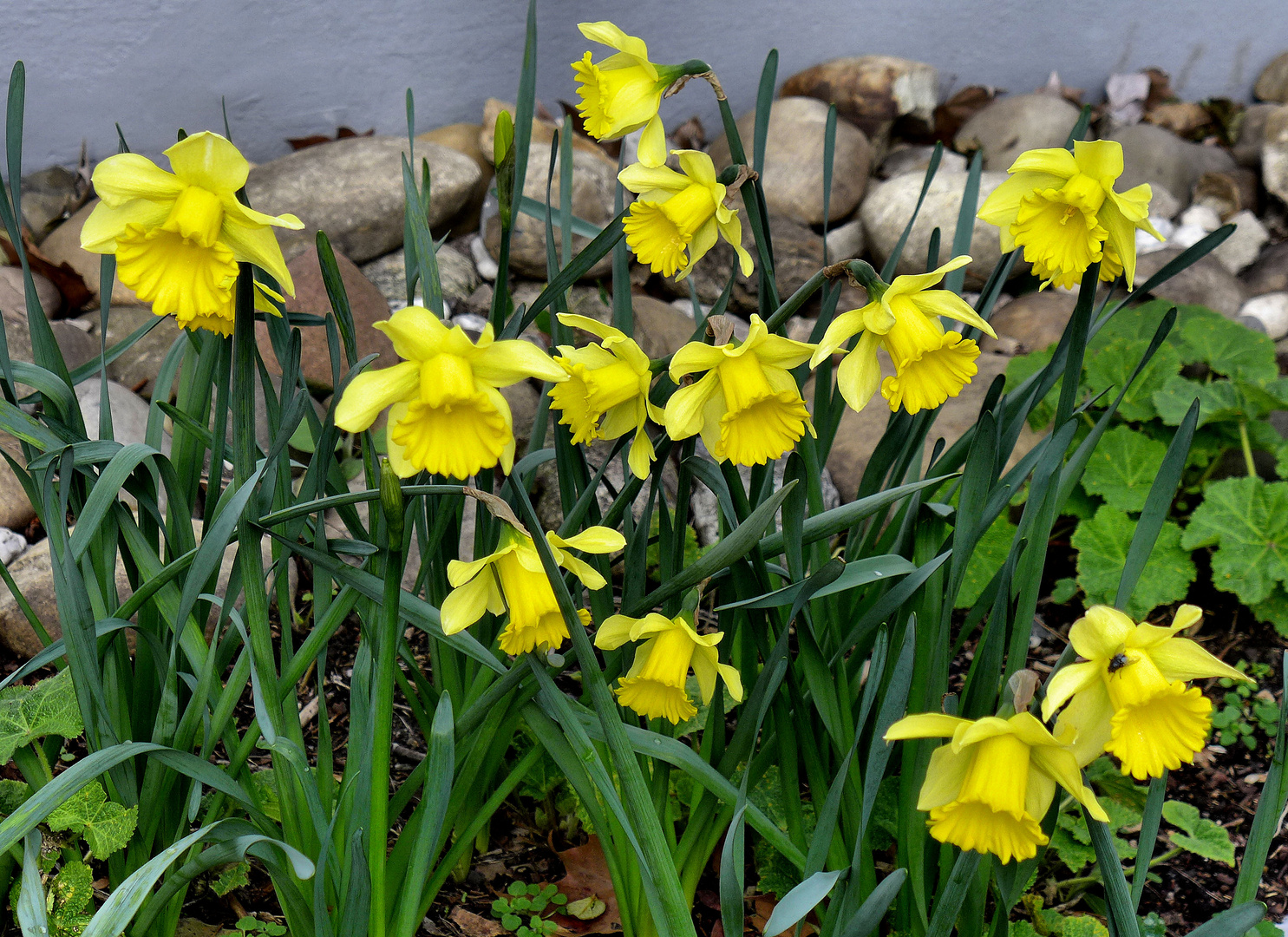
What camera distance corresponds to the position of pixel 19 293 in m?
2.35

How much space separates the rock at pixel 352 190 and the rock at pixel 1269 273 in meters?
2.96

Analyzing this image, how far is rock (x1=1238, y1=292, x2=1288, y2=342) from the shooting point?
11.4 ft

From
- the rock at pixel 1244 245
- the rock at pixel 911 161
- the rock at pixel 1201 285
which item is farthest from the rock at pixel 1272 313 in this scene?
the rock at pixel 911 161

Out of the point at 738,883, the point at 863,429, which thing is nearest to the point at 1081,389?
the point at 863,429

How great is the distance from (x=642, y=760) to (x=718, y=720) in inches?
4.4

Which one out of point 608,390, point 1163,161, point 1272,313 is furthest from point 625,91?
point 1163,161

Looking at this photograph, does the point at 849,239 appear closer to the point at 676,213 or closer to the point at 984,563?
the point at 984,563

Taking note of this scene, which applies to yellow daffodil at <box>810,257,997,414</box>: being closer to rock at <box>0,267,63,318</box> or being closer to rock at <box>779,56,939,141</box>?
rock at <box>0,267,63,318</box>

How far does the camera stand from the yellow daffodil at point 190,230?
763 mm

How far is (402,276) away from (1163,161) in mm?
3341

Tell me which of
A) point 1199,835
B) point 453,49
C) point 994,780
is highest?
point 453,49

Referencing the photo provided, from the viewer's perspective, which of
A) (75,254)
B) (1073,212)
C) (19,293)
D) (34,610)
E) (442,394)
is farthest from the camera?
(75,254)

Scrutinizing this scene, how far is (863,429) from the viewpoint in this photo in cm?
252

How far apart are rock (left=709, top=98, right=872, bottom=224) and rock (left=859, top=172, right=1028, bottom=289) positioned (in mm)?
134
